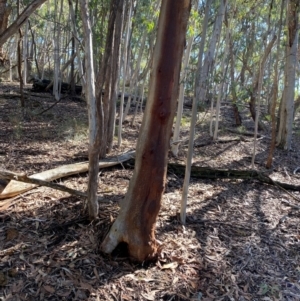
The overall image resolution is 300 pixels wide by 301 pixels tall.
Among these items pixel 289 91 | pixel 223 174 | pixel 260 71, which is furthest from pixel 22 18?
pixel 289 91

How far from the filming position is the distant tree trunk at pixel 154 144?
9.51ft

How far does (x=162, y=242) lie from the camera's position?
3.51m

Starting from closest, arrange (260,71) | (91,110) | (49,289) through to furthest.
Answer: (49,289), (91,110), (260,71)

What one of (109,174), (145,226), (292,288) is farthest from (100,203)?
(292,288)

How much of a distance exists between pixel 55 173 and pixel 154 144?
2038 mm

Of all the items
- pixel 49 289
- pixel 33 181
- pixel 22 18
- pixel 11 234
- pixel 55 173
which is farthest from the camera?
pixel 55 173

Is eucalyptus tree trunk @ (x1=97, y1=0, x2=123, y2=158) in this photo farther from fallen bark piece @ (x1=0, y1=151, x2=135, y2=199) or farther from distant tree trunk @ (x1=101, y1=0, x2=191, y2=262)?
distant tree trunk @ (x1=101, y1=0, x2=191, y2=262)

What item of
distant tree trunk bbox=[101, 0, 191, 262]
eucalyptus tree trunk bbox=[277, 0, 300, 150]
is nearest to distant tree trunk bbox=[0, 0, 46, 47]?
distant tree trunk bbox=[101, 0, 191, 262]

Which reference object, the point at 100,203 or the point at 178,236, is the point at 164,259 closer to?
the point at 178,236

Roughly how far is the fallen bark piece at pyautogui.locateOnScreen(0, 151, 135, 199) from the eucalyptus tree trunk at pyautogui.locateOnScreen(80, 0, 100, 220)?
907mm

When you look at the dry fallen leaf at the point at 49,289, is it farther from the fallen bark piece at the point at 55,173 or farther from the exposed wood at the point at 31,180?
the fallen bark piece at the point at 55,173

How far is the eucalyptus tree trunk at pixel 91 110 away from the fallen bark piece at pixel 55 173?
91 centimetres

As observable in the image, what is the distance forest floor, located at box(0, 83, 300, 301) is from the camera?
2.91m

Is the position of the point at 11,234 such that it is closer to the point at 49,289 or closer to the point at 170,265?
the point at 49,289
